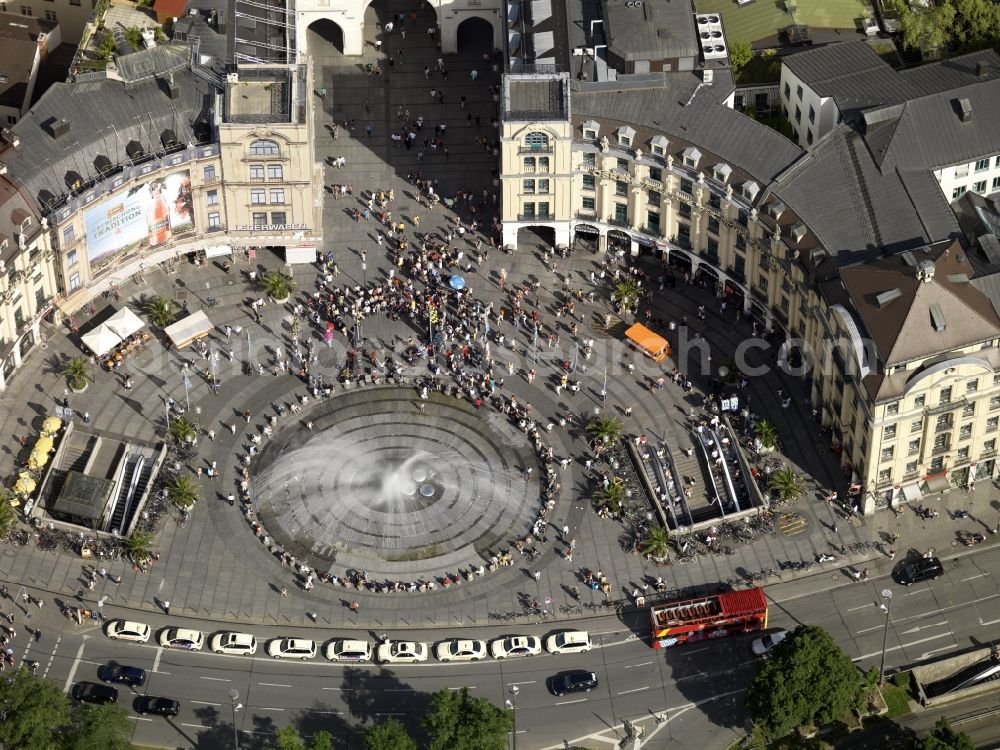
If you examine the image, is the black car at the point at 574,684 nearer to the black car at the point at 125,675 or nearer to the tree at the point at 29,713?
the black car at the point at 125,675

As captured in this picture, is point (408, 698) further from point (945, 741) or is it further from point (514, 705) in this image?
point (945, 741)

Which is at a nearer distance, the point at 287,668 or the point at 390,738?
the point at 390,738

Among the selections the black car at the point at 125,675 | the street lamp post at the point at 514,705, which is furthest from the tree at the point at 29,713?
the street lamp post at the point at 514,705

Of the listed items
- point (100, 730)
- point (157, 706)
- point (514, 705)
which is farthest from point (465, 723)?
point (100, 730)

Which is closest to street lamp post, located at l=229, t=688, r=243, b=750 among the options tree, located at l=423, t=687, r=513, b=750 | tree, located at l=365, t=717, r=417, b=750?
tree, located at l=365, t=717, r=417, b=750

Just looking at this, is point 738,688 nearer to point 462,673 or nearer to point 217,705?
point 462,673

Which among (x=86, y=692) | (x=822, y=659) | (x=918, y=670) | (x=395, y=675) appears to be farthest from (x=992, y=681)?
(x=86, y=692)
